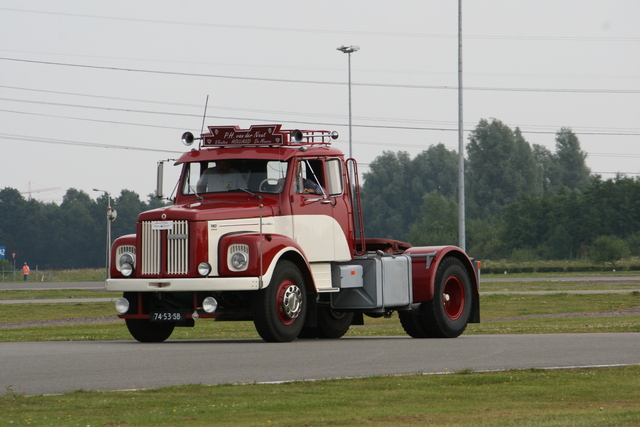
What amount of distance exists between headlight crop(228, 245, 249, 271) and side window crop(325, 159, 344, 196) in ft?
8.39

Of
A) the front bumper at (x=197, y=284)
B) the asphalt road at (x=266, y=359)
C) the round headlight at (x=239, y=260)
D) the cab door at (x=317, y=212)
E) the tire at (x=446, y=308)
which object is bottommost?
the asphalt road at (x=266, y=359)

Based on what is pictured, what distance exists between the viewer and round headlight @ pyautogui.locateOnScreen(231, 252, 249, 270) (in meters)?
16.0

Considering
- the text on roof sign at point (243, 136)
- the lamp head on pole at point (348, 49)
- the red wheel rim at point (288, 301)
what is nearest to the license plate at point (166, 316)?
the red wheel rim at point (288, 301)

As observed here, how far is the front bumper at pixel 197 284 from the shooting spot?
1586cm

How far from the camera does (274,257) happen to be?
640 inches

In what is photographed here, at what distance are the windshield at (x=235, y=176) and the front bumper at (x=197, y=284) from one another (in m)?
2.05

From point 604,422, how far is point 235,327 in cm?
1798

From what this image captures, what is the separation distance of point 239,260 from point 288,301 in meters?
1.09

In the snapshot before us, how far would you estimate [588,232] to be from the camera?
104 metres

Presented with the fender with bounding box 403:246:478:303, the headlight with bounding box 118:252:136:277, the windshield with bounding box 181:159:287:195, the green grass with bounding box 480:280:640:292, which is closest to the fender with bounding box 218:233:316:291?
→ the windshield with bounding box 181:159:287:195

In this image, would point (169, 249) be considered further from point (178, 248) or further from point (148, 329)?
point (148, 329)

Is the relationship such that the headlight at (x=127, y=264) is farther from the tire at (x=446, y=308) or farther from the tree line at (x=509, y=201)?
the tree line at (x=509, y=201)

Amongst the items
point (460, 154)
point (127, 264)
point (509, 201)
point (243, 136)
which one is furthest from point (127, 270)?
point (509, 201)

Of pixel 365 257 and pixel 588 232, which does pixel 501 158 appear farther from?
pixel 365 257
